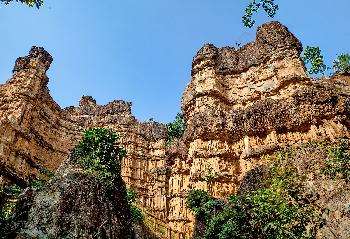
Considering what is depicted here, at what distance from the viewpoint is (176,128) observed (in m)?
46.6

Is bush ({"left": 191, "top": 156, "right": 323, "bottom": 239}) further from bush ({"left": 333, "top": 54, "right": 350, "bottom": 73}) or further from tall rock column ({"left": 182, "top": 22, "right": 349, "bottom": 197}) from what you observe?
bush ({"left": 333, "top": 54, "right": 350, "bottom": 73})

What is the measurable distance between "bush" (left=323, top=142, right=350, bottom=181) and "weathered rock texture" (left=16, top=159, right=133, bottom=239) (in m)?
9.17

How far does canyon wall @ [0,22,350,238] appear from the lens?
2488cm

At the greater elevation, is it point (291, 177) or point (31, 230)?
point (291, 177)

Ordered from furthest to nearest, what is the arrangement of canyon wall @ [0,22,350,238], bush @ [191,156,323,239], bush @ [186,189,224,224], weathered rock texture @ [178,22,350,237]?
canyon wall @ [0,22,350,238] < weathered rock texture @ [178,22,350,237] < bush @ [186,189,224,224] < bush @ [191,156,323,239]

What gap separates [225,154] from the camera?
26.8m

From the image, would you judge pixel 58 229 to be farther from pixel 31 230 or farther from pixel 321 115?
pixel 321 115

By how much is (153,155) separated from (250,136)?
19.4 meters

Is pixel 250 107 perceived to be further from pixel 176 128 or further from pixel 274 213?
pixel 176 128

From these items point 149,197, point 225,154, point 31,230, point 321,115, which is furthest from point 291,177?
point 149,197

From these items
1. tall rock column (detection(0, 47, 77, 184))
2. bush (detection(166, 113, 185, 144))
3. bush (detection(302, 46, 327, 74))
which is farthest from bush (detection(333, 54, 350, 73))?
tall rock column (detection(0, 47, 77, 184))

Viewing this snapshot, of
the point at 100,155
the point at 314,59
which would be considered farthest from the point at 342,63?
the point at 100,155

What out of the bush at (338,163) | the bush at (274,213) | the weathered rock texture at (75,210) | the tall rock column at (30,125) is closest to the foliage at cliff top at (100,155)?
the weathered rock texture at (75,210)

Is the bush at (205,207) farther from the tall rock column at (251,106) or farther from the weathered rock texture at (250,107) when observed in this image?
the weathered rock texture at (250,107)
